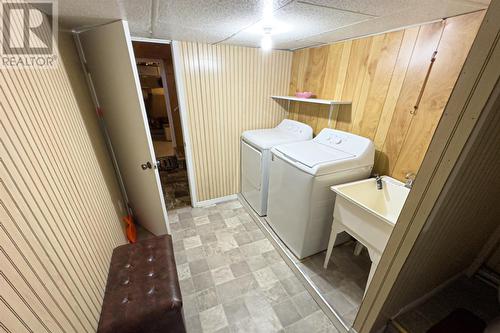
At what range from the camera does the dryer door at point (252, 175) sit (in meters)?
2.35

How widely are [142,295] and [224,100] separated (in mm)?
2068

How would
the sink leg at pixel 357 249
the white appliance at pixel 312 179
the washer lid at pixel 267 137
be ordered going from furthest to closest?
the washer lid at pixel 267 137 → the sink leg at pixel 357 249 → the white appliance at pixel 312 179

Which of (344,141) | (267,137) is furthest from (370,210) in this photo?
(267,137)

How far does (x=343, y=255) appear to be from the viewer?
200 cm

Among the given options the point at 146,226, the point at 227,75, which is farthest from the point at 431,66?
the point at 146,226

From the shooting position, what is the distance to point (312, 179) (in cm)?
157

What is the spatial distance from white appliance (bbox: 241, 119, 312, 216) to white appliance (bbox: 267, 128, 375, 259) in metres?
0.21

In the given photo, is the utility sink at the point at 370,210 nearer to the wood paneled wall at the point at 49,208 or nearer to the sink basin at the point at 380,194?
the sink basin at the point at 380,194

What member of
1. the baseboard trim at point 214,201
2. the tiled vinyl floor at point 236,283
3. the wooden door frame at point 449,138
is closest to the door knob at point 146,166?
the tiled vinyl floor at point 236,283

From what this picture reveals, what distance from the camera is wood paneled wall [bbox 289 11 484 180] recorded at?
50.1 inches

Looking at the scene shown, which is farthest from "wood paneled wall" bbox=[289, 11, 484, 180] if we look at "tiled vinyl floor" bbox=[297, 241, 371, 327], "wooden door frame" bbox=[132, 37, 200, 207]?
"wooden door frame" bbox=[132, 37, 200, 207]

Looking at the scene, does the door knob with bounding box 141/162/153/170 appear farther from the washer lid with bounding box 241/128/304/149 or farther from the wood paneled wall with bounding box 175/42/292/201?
the washer lid with bounding box 241/128/304/149

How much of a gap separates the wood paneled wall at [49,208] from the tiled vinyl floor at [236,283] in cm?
73

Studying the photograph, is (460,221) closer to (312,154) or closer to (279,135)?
(312,154)
